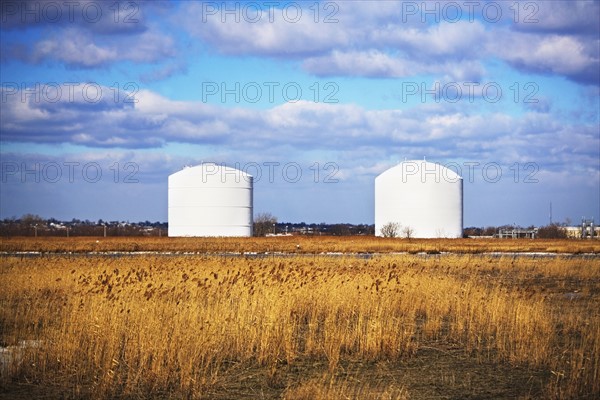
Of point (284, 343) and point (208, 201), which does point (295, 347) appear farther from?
point (208, 201)

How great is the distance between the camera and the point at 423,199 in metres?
72.7

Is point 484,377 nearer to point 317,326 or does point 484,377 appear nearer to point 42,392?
point 317,326

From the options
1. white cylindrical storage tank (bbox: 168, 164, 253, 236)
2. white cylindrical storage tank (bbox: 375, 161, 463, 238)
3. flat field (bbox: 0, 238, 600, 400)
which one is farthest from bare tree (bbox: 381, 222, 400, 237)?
flat field (bbox: 0, 238, 600, 400)

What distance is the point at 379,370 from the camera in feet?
37.4

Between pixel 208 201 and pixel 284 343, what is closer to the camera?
pixel 284 343

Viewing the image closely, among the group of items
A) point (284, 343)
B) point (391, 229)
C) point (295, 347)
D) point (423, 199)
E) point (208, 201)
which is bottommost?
point (295, 347)

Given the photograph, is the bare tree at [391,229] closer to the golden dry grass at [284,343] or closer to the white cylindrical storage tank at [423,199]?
the white cylindrical storage tank at [423,199]

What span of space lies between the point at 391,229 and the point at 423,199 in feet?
14.8

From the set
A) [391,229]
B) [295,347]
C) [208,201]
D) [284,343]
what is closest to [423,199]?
[391,229]

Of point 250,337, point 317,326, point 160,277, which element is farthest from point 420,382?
point 160,277

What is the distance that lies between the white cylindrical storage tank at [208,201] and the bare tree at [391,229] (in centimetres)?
1449

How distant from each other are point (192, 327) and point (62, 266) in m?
13.3

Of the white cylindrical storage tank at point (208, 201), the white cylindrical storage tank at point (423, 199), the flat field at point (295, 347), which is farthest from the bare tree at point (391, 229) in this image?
the flat field at point (295, 347)

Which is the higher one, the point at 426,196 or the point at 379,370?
the point at 426,196
